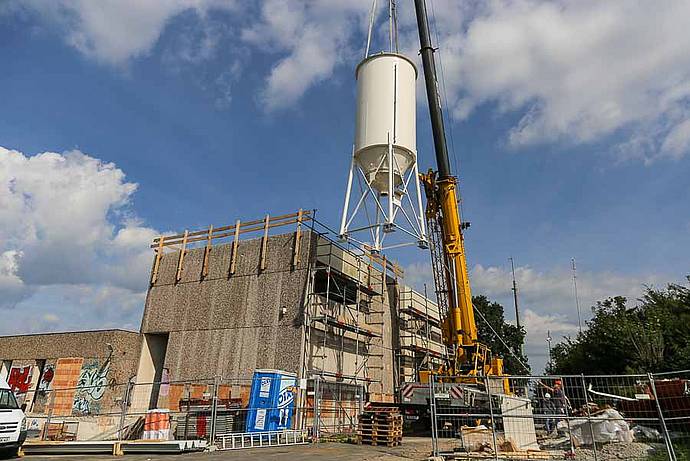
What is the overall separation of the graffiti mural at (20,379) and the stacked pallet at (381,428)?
62.2 feet

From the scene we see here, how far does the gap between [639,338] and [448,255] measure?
16.4 metres

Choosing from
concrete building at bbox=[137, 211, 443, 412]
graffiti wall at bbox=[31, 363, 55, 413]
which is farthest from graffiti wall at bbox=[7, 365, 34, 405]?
concrete building at bbox=[137, 211, 443, 412]

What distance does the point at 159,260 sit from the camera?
1001 inches

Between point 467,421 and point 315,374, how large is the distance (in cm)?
602

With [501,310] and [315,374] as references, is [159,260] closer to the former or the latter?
[315,374]

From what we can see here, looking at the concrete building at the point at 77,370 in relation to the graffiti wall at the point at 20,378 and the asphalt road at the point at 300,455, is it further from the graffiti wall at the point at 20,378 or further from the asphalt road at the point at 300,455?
the asphalt road at the point at 300,455

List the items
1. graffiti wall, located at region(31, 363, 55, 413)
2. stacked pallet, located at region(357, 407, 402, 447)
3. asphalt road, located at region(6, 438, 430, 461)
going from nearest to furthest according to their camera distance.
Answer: asphalt road, located at region(6, 438, 430, 461), stacked pallet, located at region(357, 407, 402, 447), graffiti wall, located at region(31, 363, 55, 413)

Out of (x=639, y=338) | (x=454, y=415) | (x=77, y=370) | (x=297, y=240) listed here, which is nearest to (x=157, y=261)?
(x=77, y=370)

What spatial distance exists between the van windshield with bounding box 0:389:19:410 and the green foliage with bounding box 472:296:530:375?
45.6 m

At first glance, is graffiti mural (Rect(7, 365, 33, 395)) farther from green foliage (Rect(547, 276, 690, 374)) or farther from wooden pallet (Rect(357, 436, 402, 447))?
green foliage (Rect(547, 276, 690, 374))

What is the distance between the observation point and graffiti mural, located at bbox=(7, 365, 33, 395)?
25.2m

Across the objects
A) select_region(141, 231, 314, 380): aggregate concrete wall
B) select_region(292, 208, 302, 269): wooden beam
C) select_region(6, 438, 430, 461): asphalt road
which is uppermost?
select_region(292, 208, 302, 269): wooden beam

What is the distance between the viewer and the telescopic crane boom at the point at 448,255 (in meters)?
18.7

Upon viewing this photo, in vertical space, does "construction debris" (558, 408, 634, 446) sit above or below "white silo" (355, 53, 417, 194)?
below
